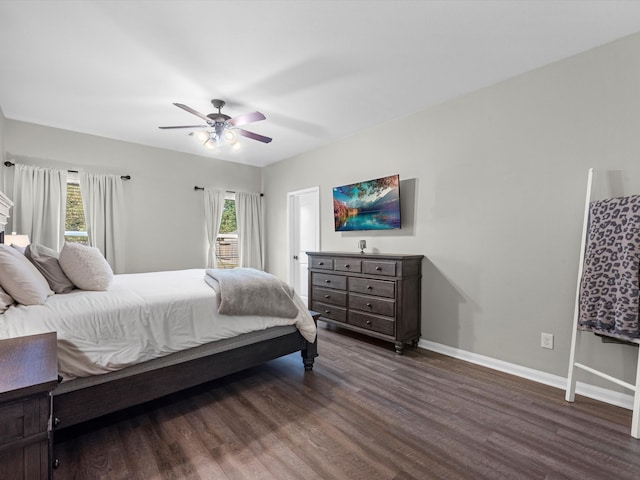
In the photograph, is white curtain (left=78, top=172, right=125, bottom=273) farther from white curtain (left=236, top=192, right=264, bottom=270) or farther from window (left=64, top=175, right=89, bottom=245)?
white curtain (left=236, top=192, right=264, bottom=270)

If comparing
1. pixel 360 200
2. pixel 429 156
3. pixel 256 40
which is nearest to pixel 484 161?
pixel 429 156

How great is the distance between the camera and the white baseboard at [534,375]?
2.21 m

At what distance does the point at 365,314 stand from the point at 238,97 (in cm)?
266

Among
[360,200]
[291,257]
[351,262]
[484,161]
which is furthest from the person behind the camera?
[291,257]

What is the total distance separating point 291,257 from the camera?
17.6 feet

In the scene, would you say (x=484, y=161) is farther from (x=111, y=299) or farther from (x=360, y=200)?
(x=111, y=299)

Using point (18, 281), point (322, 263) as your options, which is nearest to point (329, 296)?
point (322, 263)

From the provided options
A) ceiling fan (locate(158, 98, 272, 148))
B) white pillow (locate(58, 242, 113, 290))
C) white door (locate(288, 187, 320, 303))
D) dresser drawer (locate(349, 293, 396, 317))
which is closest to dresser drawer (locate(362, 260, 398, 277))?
dresser drawer (locate(349, 293, 396, 317))

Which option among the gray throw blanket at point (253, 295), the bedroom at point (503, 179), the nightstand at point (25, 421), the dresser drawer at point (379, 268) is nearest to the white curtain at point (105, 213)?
the bedroom at point (503, 179)

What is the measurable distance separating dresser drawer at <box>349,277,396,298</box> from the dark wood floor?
0.86 meters

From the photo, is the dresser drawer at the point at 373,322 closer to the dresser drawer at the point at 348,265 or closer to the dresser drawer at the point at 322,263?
the dresser drawer at the point at 348,265

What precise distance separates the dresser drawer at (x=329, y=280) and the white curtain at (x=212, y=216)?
2.03 meters

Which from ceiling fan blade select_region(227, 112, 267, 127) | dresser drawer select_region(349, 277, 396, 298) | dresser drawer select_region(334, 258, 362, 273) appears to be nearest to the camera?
ceiling fan blade select_region(227, 112, 267, 127)

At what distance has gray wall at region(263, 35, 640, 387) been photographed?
227 cm
